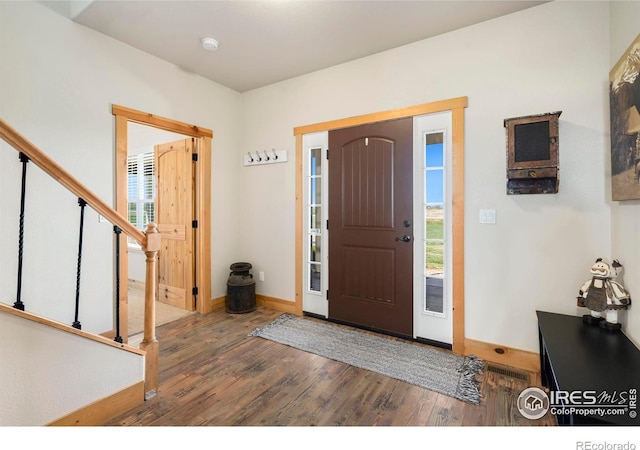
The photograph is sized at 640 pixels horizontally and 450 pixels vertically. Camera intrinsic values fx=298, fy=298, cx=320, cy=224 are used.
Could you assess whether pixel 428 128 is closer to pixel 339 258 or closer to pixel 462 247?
pixel 462 247

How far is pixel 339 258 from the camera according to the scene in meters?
3.23

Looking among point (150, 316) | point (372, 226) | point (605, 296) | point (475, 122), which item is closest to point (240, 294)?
point (150, 316)

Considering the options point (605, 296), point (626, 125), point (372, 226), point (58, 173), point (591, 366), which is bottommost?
point (591, 366)

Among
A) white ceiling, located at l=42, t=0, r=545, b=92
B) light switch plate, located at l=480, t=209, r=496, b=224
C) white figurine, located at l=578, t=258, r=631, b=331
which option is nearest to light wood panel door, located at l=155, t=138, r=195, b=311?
white ceiling, located at l=42, t=0, r=545, b=92

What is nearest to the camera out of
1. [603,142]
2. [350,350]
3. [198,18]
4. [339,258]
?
[603,142]

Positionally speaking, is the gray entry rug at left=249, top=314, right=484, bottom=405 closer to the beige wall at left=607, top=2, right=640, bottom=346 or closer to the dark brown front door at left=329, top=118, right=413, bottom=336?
the dark brown front door at left=329, top=118, right=413, bottom=336

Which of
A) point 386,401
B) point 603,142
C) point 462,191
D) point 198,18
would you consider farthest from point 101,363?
point 603,142

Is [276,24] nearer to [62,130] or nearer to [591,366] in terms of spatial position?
[62,130]

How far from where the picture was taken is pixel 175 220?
12.5 feet

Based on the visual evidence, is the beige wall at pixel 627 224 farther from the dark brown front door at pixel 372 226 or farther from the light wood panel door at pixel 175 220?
the light wood panel door at pixel 175 220

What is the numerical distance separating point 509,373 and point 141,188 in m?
5.36

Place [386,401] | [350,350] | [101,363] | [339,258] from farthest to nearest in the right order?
[339,258], [350,350], [386,401], [101,363]

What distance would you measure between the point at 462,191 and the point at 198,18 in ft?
8.57

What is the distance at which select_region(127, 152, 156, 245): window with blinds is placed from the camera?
471 centimetres
